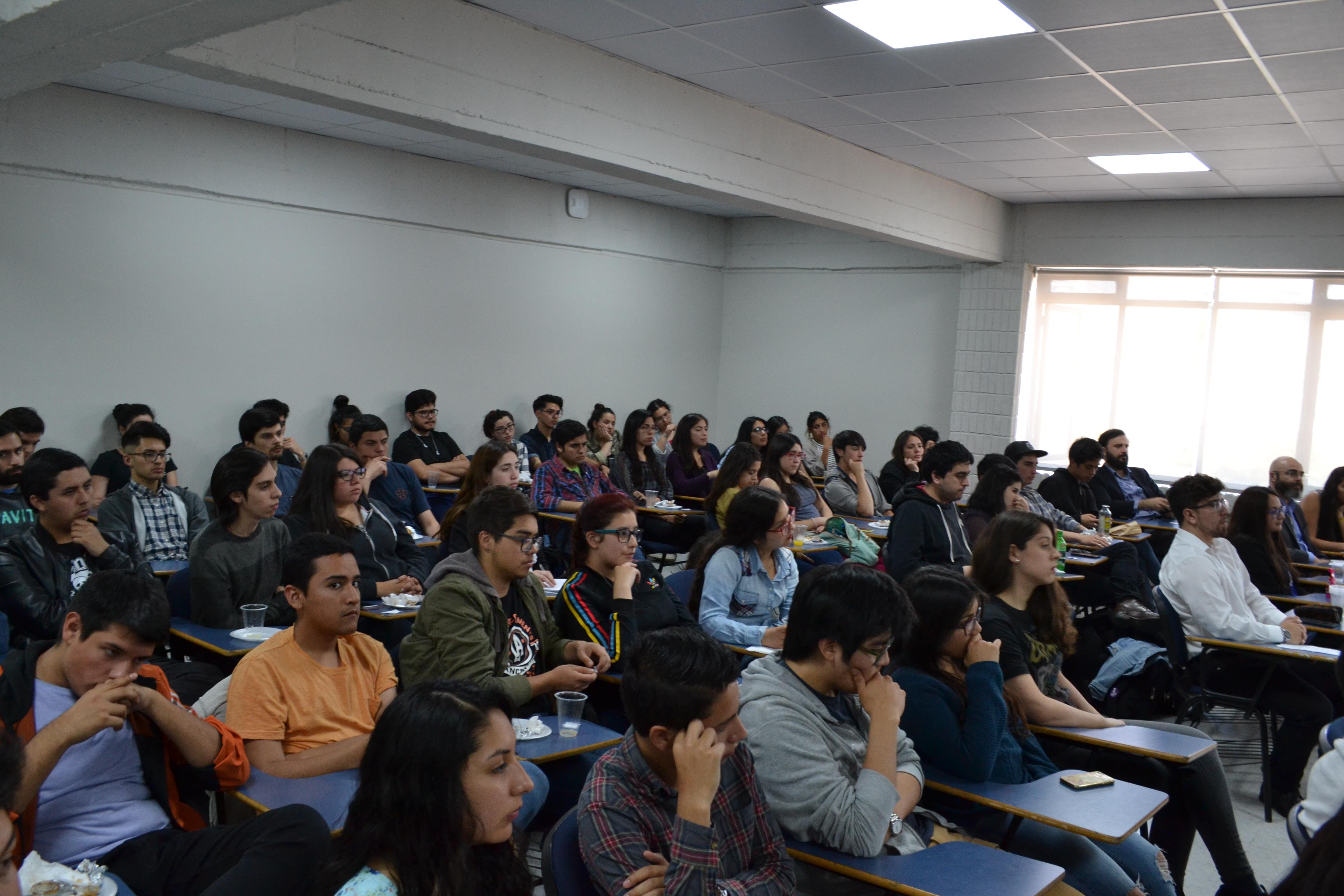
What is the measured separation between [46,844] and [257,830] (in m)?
0.39

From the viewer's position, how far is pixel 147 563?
3932 millimetres

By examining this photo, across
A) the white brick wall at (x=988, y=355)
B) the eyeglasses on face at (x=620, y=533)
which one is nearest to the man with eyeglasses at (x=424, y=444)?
the eyeglasses on face at (x=620, y=533)

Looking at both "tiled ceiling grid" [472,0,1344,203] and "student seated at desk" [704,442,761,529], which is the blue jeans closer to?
"student seated at desk" [704,442,761,529]

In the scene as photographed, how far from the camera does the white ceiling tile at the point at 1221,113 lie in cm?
529

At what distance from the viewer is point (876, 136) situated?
21.4 ft

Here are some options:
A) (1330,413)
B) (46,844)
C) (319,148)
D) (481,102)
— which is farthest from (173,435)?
(1330,413)

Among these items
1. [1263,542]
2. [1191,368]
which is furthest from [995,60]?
[1191,368]

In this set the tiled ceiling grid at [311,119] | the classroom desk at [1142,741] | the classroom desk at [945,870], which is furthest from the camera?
→ the tiled ceiling grid at [311,119]

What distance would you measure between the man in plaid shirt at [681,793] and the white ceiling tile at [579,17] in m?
3.38

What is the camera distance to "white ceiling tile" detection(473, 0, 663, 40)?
4.30 meters

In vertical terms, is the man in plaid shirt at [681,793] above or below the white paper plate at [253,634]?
above

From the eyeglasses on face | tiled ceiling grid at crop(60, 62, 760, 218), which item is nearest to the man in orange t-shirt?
the eyeglasses on face

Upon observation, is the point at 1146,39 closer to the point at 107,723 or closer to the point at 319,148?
the point at 107,723

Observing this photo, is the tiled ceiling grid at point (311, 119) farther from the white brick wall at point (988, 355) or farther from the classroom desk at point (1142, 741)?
the classroom desk at point (1142, 741)
